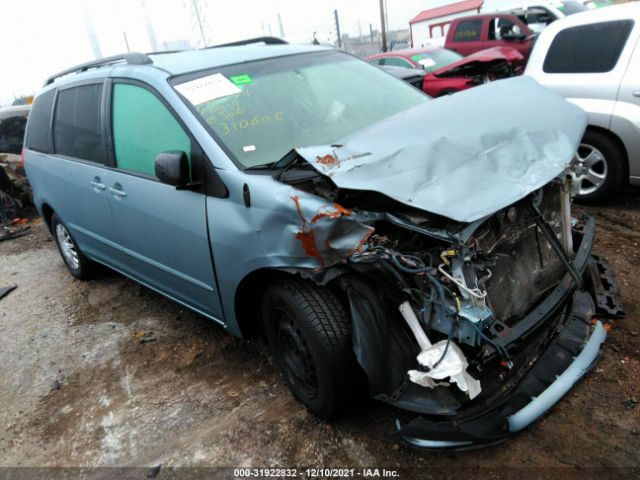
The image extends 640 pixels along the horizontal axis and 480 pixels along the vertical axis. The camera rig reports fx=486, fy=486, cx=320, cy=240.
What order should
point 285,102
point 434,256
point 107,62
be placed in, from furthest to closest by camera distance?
1. point 107,62
2. point 285,102
3. point 434,256

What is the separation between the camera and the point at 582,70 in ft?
14.5

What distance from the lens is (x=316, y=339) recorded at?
6.99 feet

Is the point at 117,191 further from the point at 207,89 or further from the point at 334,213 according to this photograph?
the point at 334,213

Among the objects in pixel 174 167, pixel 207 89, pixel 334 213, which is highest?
pixel 207 89

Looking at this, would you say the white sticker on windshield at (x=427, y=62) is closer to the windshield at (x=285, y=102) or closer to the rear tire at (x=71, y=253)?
the windshield at (x=285, y=102)

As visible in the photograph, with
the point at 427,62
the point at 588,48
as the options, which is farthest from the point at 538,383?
the point at 427,62

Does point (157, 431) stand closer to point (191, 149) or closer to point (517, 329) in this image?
point (191, 149)

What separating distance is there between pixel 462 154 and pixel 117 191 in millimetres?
2204

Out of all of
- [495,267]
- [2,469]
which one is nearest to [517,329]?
[495,267]

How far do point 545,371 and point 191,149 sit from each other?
78.6 inches

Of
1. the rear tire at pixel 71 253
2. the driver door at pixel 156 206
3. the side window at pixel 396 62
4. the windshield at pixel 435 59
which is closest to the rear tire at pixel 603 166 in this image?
the driver door at pixel 156 206

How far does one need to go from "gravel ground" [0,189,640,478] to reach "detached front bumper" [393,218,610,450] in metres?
0.28

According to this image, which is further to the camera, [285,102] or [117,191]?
[117,191]

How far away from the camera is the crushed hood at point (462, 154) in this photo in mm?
1930
